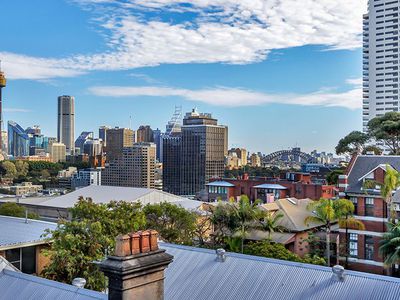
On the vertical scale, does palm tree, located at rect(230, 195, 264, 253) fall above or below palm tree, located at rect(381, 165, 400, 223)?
below

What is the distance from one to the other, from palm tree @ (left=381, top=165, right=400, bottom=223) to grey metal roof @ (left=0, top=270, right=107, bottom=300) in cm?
2740

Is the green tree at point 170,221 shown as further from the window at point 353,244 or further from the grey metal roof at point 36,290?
the grey metal roof at point 36,290

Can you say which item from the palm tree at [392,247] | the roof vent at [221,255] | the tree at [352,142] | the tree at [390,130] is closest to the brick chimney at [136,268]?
the roof vent at [221,255]

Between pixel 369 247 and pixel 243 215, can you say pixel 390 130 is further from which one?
pixel 243 215

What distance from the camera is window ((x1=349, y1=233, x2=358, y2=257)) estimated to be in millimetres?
42281

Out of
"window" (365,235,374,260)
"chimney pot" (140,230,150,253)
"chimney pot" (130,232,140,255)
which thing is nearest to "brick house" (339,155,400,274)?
"window" (365,235,374,260)

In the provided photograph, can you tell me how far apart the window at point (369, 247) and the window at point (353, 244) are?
0.87m

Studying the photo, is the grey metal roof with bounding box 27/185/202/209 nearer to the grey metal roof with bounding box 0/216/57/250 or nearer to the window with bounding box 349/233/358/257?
the window with bounding box 349/233/358/257

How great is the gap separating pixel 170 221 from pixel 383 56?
173 m

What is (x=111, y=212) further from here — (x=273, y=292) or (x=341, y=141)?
(x=341, y=141)

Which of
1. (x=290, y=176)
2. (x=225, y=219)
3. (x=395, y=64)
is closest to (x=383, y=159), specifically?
(x=225, y=219)

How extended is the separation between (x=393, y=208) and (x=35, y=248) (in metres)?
26.8

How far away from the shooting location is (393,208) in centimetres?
3922

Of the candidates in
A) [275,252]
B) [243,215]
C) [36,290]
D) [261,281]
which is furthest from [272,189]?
[36,290]
